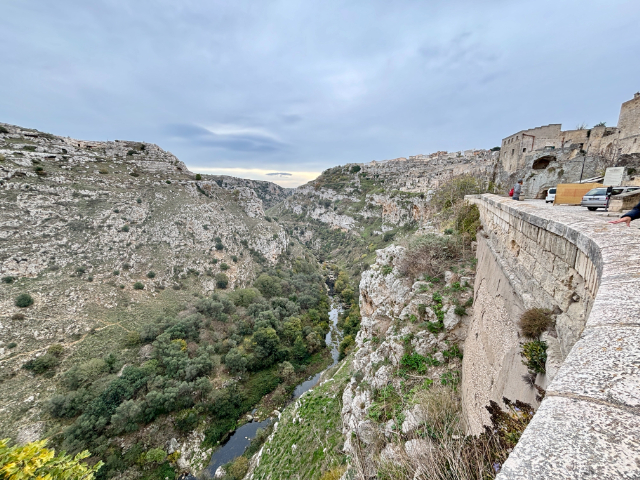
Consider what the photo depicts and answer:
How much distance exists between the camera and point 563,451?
880 mm

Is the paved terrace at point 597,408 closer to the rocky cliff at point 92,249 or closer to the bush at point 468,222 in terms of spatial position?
the bush at point 468,222

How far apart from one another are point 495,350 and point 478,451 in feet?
8.77

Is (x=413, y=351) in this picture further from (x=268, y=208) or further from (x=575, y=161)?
(x=268, y=208)

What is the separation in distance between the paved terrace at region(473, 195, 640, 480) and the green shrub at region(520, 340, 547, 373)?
1415mm

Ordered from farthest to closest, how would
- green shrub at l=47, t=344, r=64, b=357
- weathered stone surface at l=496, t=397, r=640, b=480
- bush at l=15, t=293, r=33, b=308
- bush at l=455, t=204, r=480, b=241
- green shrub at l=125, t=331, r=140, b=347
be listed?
1. green shrub at l=125, t=331, r=140, b=347
2. bush at l=15, t=293, r=33, b=308
3. green shrub at l=47, t=344, r=64, b=357
4. bush at l=455, t=204, r=480, b=241
5. weathered stone surface at l=496, t=397, r=640, b=480

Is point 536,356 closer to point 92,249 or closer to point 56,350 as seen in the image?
point 56,350

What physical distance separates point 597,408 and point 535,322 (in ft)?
8.95

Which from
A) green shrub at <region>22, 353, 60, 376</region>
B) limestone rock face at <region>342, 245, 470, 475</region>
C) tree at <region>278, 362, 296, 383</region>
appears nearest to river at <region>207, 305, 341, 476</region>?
tree at <region>278, 362, 296, 383</region>

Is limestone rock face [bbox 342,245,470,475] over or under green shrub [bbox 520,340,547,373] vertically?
under

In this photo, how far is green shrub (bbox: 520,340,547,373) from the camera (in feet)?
9.37

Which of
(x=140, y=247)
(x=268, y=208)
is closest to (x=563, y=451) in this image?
(x=140, y=247)

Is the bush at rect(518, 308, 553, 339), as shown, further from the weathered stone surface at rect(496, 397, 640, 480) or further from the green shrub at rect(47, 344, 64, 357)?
the green shrub at rect(47, 344, 64, 357)

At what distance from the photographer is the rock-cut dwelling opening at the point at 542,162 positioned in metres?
17.2

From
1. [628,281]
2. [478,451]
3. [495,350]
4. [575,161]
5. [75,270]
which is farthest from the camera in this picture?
[75,270]
